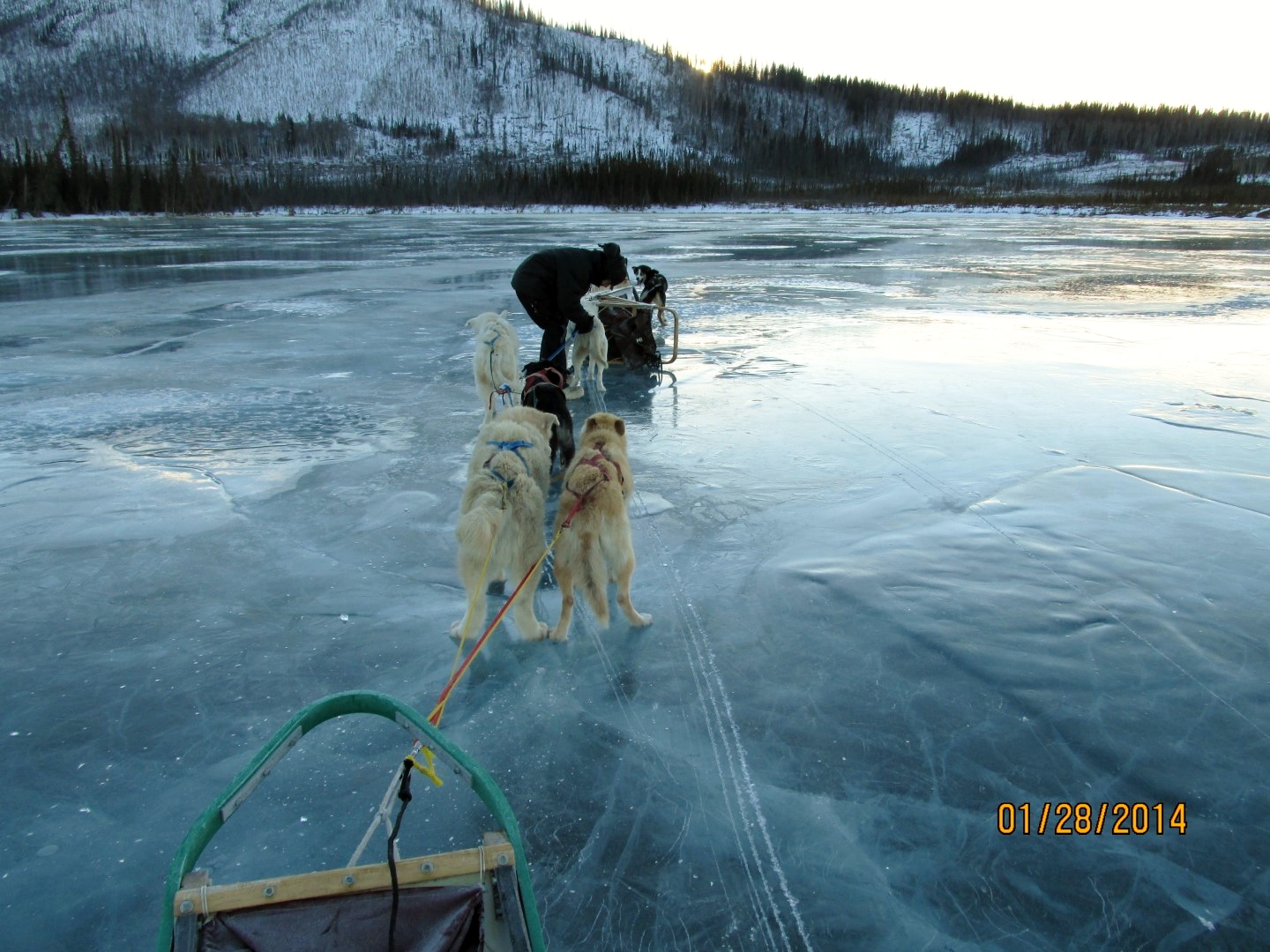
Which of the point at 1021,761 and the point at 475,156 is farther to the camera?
the point at 475,156

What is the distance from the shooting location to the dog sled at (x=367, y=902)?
1442mm

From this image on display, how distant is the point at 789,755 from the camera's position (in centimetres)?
275

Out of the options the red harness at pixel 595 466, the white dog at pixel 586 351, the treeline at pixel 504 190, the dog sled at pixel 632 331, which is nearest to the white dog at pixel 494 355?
the white dog at pixel 586 351

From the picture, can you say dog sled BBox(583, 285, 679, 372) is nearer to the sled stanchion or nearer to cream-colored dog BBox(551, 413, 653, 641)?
the sled stanchion

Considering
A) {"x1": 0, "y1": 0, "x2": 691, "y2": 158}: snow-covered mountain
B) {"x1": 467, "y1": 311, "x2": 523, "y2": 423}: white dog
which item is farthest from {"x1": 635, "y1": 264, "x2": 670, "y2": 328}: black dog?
{"x1": 0, "y1": 0, "x2": 691, "y2": 158}: snow-covered mountain

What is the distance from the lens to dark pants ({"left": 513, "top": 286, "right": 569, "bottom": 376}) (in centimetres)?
712

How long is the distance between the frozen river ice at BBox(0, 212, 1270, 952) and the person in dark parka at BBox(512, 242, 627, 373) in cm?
83

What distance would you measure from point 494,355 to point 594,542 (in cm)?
331

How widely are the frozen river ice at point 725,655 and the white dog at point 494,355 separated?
0.50m

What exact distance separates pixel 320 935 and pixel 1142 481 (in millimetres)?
5550

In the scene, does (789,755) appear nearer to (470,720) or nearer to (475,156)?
(470,720)

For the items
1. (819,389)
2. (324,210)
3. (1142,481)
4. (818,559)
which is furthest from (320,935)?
(324,210)
